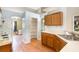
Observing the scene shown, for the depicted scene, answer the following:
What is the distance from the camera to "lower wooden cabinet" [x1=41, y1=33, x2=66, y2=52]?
186 centimetres

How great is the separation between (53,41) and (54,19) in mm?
380

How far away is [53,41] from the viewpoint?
1932 mm

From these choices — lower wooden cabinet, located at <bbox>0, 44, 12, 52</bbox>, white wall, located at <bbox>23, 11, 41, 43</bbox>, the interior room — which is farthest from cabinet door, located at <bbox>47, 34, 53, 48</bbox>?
lower wooden cabinet, located at <bbox>0, 44, 12, 52</bbox>

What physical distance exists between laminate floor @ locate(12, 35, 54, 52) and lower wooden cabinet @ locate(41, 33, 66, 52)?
75mm

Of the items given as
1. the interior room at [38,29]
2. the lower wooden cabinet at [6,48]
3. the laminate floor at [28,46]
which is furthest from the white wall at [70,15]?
the lower wooden cabinet at [6,48]

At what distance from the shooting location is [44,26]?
1.92 metres

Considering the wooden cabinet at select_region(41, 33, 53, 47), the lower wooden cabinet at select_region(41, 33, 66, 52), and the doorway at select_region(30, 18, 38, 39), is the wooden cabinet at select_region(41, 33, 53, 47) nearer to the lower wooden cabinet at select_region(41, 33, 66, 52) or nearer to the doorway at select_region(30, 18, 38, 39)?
the lower wooden cabinet at select_region(41, 33, 66, 52)

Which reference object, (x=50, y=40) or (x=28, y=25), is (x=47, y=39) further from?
(x=28, y=25)
